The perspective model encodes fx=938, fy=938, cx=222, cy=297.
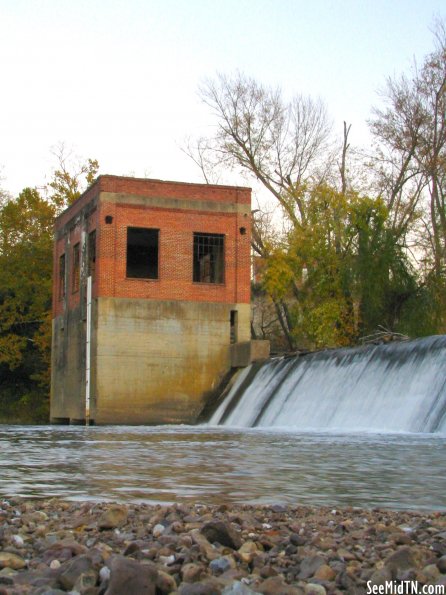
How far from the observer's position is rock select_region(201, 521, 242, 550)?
5.33 metres

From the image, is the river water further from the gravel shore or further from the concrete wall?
the concrete wall

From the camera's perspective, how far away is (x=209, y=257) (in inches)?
1580

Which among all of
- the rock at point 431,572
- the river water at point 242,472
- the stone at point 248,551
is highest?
the rock at point 431,572

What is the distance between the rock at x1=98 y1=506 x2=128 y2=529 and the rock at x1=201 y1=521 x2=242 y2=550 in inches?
33.7

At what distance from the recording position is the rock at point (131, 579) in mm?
4094

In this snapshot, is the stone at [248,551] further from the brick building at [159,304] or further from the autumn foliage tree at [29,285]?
the autumn foliage tree at [29,285]

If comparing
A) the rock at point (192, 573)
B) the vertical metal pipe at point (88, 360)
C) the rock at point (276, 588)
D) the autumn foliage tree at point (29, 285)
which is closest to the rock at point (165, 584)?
the rock at point (192, 573)

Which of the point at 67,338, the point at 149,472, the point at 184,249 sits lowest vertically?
the point at 149,472

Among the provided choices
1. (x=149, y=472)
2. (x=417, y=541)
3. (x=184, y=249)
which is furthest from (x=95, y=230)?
(x=417, y=541)

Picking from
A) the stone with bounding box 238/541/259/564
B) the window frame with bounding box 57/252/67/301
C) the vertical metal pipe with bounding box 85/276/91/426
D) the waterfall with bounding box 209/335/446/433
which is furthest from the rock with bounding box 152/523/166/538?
the window frame with bounding box 57/252/67/301

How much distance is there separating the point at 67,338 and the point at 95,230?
Answer: 5.99 meters

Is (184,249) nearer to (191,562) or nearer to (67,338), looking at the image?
(67,338)

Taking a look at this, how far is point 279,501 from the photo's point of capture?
26.5ft

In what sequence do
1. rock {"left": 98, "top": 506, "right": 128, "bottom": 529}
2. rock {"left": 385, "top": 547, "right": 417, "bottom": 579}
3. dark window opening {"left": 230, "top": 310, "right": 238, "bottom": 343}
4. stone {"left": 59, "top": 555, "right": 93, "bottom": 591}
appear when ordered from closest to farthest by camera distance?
stone {"left": 59, "top": 555, "right": 93, "bottom": 591} → rock {"left": 385, "top": 547, "right": 417, "bottom": 579} → rock {"left": 98, "top": 506, "right": 128, "bottom": 529} → dark window opening {"left": 230, "top": 310, "right": 238, "bottom": 343}
